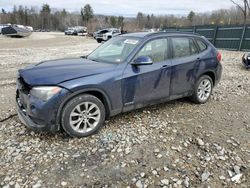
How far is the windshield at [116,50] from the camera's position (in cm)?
437

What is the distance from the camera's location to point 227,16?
70438 mm

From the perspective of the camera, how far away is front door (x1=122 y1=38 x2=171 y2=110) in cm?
417

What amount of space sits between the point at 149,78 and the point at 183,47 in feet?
3.90

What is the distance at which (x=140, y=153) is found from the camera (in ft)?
11.7

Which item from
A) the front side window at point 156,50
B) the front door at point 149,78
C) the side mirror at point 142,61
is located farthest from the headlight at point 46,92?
the front side window at point 156,50

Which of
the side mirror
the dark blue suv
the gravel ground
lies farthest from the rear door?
the side mirror

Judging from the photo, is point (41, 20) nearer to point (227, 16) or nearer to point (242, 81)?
point (227, 16)

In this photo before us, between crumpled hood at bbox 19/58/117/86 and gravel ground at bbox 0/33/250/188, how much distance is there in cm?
93

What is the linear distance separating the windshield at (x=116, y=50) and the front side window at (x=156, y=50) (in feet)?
0.65

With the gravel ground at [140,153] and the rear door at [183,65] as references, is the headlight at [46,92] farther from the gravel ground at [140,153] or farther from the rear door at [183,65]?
the rear door at [183,65]

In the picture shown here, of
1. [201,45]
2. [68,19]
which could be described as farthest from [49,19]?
[201,45]

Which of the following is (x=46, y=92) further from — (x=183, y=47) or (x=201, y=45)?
(x=201, y=45)

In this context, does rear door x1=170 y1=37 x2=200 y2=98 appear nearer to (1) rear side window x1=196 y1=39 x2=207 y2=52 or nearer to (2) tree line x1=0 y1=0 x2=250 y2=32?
(1) rear side window x1=196 y1=39 x2=207 y2=52

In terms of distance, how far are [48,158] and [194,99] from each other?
3325mm
